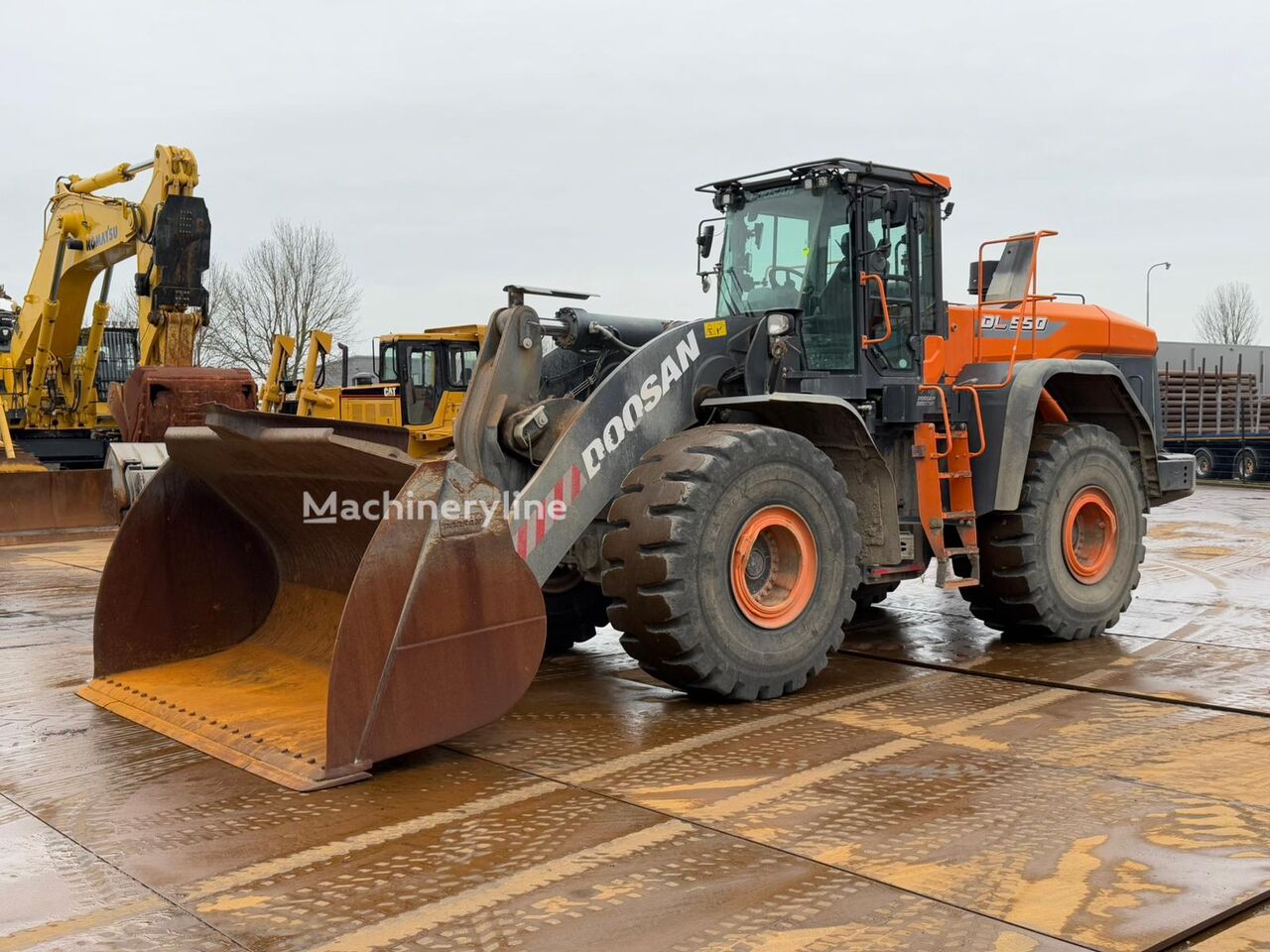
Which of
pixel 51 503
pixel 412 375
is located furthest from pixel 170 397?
Answer: pixel 412 375

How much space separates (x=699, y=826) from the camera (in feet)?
13.9

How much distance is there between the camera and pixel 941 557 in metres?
7.10

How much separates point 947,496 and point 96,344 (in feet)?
46.0

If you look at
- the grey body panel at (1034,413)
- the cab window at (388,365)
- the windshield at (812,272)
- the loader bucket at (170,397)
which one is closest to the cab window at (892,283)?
the windshield at (812,272)

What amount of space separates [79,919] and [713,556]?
9.74ft

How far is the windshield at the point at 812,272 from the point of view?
6.89 m

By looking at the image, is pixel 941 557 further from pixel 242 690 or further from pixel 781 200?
pixel 242 690

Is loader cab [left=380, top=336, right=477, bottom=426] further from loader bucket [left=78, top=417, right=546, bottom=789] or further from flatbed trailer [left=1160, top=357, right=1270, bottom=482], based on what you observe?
flatbed trailer [left=1160, top=357, right=1270, bottom=482]

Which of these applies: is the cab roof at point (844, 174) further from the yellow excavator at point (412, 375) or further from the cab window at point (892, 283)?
the yellow excavator at point (412, 375)

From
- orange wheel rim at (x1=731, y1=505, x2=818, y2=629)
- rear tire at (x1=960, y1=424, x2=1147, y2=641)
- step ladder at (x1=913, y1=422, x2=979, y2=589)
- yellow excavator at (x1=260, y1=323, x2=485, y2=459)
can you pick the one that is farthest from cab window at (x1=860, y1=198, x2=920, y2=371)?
yellow excavator at (x1=260, y1=323, x2=485, y2=459)

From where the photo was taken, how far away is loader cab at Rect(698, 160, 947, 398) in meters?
6.88

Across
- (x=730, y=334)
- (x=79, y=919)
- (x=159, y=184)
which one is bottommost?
(x=79, y=919)

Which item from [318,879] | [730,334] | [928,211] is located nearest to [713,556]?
[730,334]

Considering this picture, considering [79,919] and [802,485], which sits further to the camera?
[802,485]
